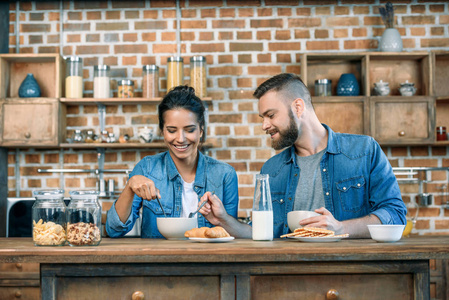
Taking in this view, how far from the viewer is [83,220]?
5.38ft

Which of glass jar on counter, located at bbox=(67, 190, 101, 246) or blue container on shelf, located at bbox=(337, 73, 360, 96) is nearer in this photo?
glass jar on counter, located at bbox=(67, 190, 101, 246)

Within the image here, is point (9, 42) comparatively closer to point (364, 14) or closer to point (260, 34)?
point (260, 34)

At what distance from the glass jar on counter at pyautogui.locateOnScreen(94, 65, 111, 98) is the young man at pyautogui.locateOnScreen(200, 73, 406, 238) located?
175 centimetres

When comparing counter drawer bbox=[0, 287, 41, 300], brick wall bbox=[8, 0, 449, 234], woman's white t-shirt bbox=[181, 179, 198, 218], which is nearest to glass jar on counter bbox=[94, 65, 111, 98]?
brick wall bbox=[8, 0, 449, 234]

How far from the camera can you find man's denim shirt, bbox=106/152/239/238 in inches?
86.5

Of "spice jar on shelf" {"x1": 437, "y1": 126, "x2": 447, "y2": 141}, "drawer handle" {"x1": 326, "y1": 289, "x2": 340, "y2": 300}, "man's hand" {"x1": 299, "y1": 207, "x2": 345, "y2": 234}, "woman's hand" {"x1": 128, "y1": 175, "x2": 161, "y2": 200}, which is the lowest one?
"drawer handle" {"x1": 326, "y1": 289, "x2": 340, "y2": 300}

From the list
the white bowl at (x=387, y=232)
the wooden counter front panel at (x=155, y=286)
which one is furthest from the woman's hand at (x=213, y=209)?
the white bowl at (x=387, y=232)

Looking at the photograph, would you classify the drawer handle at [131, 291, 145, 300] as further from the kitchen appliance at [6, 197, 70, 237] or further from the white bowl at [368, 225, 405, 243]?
the kitchen appliance at [6, 197, 70, 237]

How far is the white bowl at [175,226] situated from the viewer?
1855 mm

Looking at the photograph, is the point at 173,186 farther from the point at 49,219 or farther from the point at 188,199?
the point at 49,219

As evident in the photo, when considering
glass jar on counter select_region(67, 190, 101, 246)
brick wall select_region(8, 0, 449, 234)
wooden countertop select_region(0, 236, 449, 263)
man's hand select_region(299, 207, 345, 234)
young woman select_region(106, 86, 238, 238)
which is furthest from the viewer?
brick wall select_region(8, 0, 449, 234)

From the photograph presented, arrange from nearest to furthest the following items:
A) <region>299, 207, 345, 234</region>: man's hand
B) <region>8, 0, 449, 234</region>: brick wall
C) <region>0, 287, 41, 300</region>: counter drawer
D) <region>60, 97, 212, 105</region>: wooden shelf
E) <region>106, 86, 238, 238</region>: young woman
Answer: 1. <region>299, 207, 345, 234</region>: man's hand
2. <region>106, 86, 238, 238</region>: young woman
3. <region>0, 287, 41, 300</region>: counter drawer
4. <region>60, 97, 212, 105</region>: wooden shelf
5. <region>8, 0, 449, 234</region>: brick wall

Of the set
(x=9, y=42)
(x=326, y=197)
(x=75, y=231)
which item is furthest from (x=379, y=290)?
(x=9, y=42)

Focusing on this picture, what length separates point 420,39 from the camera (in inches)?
156
